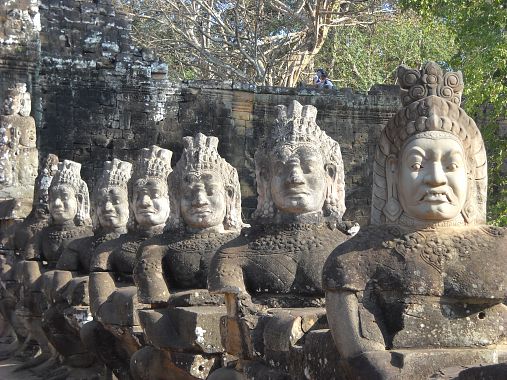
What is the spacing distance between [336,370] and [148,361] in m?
2.31

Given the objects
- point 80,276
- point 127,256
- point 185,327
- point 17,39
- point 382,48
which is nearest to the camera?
point 185,327

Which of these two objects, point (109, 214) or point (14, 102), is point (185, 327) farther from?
point (14, 102)

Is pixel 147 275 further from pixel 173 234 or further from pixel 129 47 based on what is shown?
pixel 129 47

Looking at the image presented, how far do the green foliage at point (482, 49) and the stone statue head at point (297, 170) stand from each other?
7.15 m

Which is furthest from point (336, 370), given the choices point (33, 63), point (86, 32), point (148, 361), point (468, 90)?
point (86, 32)

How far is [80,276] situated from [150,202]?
1572mm

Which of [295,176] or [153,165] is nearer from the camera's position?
[295,176]

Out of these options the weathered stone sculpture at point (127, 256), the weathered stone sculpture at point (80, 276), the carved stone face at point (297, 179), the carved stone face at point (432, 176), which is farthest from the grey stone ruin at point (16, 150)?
the carved stone face at point (432, 176)

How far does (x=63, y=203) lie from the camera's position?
9.27 m

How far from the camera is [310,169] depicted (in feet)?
18.4

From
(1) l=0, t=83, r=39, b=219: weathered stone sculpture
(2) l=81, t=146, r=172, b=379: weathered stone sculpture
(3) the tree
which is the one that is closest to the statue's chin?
(2) l=81, t=146, r=172, b=379: weathered stone sculpture

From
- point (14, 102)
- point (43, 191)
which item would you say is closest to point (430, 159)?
point (43, 191)

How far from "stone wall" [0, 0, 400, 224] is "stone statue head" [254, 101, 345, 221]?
11635 millimetres

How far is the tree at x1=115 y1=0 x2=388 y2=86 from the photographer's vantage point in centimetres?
2500
